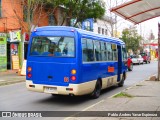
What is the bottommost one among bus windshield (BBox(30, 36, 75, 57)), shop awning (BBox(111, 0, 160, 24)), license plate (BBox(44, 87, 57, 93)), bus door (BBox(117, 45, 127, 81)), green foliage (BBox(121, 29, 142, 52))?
license plate (BBox(44, 87, 57, 93))

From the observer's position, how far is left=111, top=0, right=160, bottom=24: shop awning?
8.56 metres

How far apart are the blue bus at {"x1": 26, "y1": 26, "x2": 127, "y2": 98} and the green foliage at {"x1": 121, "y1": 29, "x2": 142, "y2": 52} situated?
50.5 m

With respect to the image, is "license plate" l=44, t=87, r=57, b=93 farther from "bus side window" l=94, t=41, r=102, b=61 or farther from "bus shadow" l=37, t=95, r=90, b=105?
"bus side window" l=94, t=41, r=102, b=61

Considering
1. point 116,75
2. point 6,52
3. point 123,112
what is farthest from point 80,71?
point 6,52

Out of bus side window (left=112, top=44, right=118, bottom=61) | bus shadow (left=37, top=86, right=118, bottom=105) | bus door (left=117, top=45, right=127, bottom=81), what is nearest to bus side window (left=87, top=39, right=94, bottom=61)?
bus shadow (left=37, top=86, right=118, bottom=105)

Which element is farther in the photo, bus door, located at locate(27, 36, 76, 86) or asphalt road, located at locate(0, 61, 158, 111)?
bus door, located at locate(27, 36, 76, 86)

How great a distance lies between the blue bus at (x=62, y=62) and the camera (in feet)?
35.1

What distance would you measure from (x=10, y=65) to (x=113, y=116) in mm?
20756

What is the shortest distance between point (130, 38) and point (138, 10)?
54.6 m

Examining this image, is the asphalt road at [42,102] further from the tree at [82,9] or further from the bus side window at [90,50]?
the tree at [82,9]

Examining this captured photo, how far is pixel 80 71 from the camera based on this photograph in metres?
10.8

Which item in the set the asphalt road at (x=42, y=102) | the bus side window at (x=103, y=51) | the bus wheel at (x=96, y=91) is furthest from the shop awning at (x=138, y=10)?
the asphalt road at (x=42, y=102)

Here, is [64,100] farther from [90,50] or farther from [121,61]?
[121,61]

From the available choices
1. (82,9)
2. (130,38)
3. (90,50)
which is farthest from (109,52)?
(130,38)
